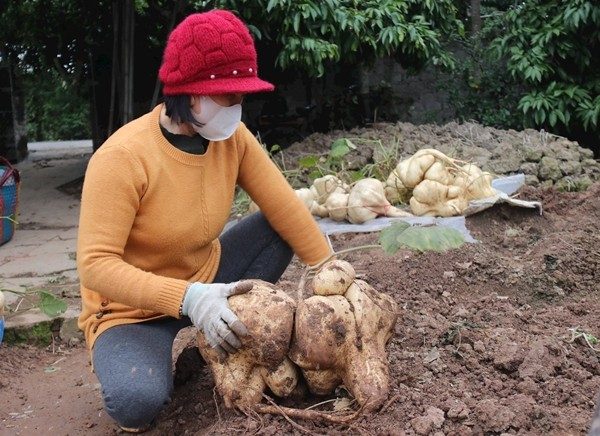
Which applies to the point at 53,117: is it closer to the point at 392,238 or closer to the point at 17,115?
the point at 17,115

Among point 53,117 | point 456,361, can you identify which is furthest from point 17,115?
point 456,361

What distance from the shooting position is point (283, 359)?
2191 mm

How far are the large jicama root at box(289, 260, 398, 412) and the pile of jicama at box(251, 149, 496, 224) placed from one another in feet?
7.88

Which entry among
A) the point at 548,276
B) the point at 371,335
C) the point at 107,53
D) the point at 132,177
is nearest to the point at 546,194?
the point at 548,276

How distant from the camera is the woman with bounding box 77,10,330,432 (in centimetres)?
220

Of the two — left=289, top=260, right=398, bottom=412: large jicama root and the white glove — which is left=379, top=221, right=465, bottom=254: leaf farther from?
the white glove

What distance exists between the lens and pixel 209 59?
2217 millimetres

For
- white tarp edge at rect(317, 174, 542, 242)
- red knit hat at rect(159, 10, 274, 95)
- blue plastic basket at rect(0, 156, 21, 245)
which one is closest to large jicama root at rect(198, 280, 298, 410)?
red knit hat at rect(159, 10, 274, 95)

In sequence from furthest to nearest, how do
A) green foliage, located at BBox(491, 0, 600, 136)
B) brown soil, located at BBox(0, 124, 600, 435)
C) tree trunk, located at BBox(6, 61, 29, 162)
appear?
tree trunk, located at BBox(6, 61, 29, 162), green foliage, located at BBox(491, 0, 600, 136), brown soil, located at BBox(0, 124, 600, 435)

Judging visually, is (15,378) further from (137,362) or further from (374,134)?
(374,134)

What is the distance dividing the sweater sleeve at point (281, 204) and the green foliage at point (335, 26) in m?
3.92

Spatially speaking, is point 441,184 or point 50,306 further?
point 441,184

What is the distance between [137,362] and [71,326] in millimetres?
1414

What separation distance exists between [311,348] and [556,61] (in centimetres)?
691
